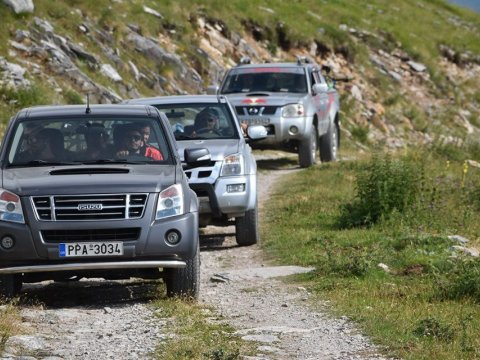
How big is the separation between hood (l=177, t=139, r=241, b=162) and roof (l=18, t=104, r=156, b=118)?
90.3 inches

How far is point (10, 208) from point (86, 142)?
1265mm

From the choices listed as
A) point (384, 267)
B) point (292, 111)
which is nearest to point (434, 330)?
point (384, 267)

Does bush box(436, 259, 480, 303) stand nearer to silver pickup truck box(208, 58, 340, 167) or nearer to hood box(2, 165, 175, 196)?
hood box(2, 165, 175, 196)

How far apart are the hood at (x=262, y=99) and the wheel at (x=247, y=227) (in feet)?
30.1

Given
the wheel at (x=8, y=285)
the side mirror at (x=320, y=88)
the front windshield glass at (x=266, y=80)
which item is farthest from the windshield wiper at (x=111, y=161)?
the front windshield glass at (x=266, y=80)

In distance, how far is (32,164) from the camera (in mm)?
10398

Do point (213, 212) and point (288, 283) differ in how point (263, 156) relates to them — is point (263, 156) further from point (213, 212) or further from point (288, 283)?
point (288, 283)

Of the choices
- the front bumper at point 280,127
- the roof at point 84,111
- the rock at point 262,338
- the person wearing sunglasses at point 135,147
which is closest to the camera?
the rock at point 262,338

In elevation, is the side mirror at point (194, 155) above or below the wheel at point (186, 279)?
above

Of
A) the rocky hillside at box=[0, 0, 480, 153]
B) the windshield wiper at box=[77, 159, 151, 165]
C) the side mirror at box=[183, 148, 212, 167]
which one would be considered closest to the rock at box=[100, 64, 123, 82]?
the rocky hillside at box=[0, 0, 480, 153]

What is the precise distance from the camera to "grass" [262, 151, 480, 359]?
328 inches

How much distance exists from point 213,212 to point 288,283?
220 centimetres

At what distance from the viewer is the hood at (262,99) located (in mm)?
22953

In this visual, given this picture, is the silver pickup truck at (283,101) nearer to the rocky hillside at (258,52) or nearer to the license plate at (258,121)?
the license plate at (258,121)
